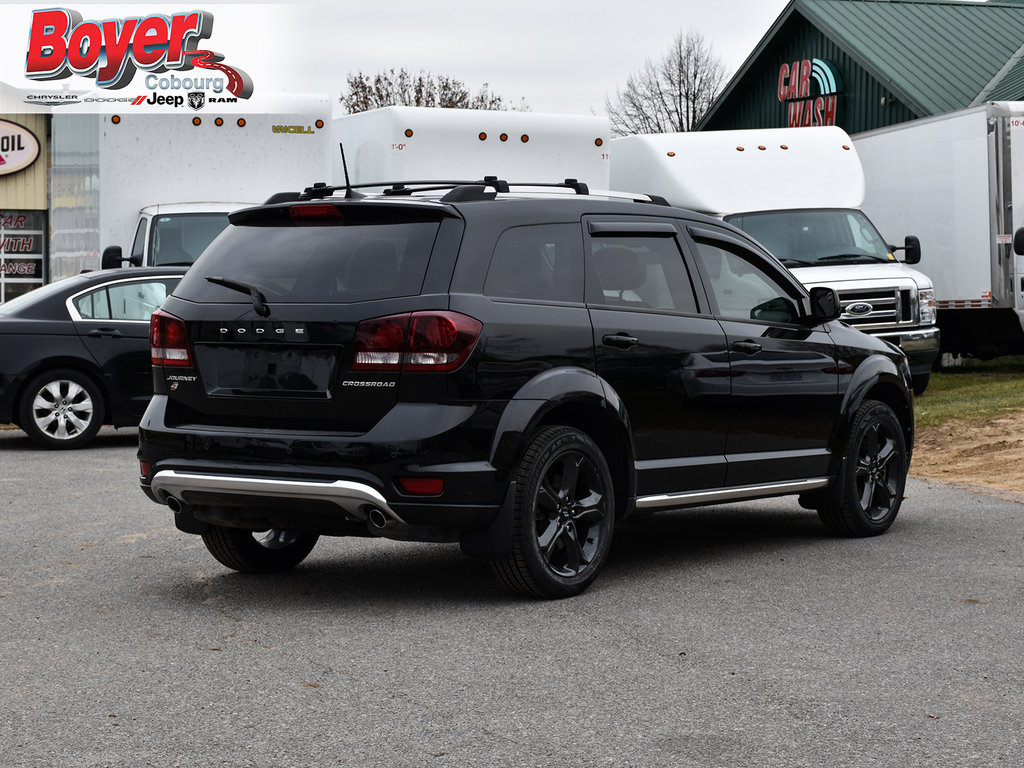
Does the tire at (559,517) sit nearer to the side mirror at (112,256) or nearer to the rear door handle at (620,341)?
the rear door handle at (620,341)

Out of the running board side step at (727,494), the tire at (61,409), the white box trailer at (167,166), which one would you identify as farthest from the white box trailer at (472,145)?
the running board side step at (727,494)

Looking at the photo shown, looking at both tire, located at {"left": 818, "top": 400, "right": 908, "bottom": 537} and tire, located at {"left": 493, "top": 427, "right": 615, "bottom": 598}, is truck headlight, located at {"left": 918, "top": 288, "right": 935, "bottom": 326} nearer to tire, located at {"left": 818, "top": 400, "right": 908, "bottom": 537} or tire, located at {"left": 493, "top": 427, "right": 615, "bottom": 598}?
tire, located at {"left": 818, "top": 400, "right": 908, "bottom": 537}

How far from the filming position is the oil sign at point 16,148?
66.8 feet

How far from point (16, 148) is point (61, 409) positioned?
26.6 ft

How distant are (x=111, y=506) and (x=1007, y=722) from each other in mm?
6557

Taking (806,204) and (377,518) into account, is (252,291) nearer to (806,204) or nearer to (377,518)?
(377,518)

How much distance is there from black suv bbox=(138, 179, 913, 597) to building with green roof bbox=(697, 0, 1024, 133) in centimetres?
2635

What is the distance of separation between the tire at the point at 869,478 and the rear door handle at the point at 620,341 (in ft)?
6.38

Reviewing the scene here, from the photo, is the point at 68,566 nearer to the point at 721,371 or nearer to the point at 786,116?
the point at 721,371

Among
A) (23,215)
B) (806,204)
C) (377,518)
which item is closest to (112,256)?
(23,215)

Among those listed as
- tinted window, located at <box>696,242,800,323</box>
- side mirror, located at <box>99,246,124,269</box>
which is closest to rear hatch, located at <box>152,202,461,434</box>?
tinted window, located at <box>696,242,800,323</box>

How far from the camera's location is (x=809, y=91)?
36812 millimetres

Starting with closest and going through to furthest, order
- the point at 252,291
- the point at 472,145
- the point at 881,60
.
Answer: the point at 252,291 → the point at 472,145 → the point at 881,60

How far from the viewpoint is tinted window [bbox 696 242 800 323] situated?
7781 mm
